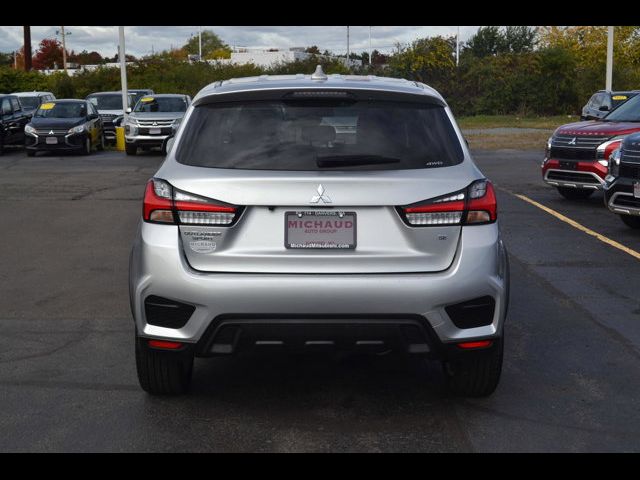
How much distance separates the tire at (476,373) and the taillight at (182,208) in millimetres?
1413

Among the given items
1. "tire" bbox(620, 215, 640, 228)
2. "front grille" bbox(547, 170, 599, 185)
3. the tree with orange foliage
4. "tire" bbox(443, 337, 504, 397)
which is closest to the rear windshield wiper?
"tire" bbox(443, 337, 504, 397)

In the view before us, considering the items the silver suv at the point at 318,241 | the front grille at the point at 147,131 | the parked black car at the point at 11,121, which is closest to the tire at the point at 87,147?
the front grille at the point at 147,131

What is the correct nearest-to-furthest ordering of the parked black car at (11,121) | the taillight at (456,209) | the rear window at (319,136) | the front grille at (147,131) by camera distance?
1. the taillight at (456,209)
2. the rear window at (319,136)
3. the front grille at (147,131)
4. the parked black car at (11,121)

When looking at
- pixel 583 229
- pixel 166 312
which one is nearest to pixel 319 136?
pixel 166 312

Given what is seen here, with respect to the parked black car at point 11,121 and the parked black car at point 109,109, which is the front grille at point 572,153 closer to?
the parked black car at point 11,121

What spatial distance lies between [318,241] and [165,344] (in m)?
0.94

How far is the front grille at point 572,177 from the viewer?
1403 cm

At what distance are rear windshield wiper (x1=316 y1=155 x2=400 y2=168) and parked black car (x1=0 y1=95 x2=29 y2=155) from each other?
23.9 m

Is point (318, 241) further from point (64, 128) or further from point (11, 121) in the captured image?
point (11, 121)

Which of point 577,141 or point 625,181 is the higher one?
point 577,141

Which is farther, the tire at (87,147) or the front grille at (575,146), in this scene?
the tire at (87,147)

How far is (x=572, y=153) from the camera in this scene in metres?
14.4

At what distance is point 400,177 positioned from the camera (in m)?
4.71

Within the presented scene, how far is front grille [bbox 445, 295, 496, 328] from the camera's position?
473cm
